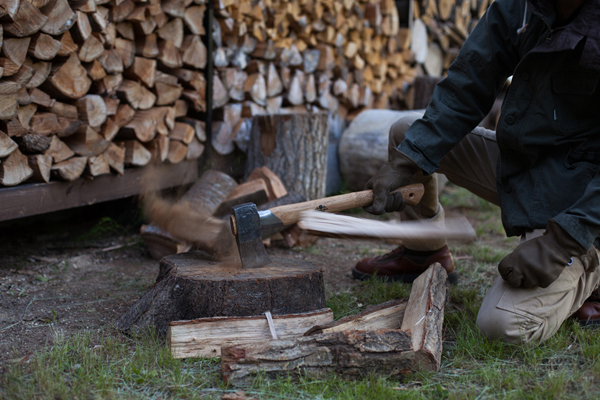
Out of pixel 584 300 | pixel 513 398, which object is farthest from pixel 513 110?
pixel 513 398

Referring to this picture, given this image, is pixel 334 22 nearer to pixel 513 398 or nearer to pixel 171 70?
pixel 171 70

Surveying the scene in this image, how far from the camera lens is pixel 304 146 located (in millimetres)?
4152

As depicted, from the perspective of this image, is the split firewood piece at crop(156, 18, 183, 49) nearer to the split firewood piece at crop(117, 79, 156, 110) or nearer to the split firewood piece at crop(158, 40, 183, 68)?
the split firewood piece at crop(158, 40, 183, 68)

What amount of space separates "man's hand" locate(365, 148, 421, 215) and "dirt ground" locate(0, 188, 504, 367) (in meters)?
0.72

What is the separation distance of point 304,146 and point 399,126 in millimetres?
1469

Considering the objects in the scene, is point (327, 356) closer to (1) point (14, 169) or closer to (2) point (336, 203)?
(2) point (336, 203)

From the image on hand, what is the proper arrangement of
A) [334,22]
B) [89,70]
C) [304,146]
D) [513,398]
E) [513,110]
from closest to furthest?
[513,398]
[513,110]
[89,70]
[304,146]
[334,22]

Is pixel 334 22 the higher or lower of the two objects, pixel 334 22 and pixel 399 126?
the higher

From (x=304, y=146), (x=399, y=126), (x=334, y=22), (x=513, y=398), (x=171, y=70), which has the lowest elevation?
(x=513, y=398)

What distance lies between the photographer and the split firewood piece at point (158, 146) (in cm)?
373

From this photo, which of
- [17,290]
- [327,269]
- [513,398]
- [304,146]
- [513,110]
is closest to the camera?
[513,398]

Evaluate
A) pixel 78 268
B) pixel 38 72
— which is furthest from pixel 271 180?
pixel 38 72

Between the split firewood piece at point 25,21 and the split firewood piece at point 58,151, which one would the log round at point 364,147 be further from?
the split firewood piece at point 25,21

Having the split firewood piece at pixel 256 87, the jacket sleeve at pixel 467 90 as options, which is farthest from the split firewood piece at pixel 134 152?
the jacket sleeve at pixel 467 90
